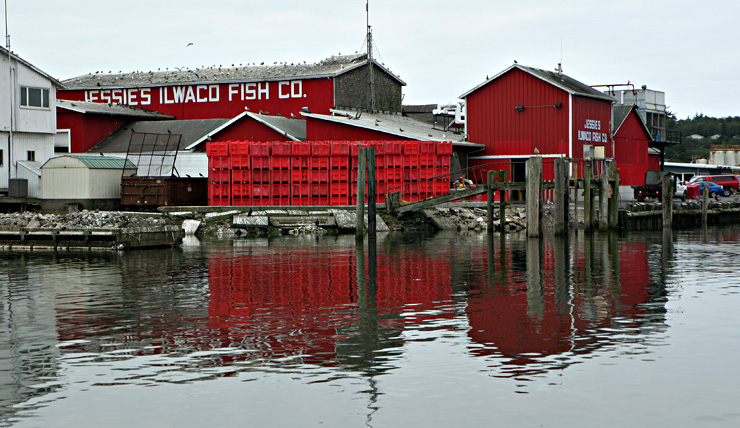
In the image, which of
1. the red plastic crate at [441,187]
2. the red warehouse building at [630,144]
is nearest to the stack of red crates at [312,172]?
the red plastic crate at [441,187]

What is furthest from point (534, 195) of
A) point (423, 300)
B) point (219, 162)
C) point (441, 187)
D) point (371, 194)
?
point (423, 300)

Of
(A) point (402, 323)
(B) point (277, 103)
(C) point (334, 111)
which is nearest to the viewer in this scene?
(A) point (402, 323)

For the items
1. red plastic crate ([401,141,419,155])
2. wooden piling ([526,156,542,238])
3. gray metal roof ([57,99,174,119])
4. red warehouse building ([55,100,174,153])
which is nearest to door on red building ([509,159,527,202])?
red plastic crate ([401,141,419,155])

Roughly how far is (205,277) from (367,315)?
808 cm

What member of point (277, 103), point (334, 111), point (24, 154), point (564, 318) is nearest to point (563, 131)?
point (334, 111)

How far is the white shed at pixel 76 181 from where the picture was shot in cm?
4147

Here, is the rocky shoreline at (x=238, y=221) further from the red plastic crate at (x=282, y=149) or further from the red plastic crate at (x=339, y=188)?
the red plastic crate at (x=282, y=149)

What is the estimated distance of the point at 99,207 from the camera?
4203cm

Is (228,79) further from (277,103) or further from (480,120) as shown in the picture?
(480,120)

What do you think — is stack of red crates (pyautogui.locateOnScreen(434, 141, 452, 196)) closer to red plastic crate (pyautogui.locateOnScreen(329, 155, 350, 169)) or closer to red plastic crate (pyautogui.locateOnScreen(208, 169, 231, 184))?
red plastic crate (pyautogui.locateOnScreen(329, 155, 350, 169))

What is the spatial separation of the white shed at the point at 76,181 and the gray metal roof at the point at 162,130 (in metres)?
9.27

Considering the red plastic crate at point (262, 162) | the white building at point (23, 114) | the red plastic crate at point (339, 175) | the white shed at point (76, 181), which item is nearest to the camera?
the white shed at point (76, 181)

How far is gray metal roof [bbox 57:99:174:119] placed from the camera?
5422 centimetres

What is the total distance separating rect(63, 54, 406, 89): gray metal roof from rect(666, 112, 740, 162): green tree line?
76925 mm
